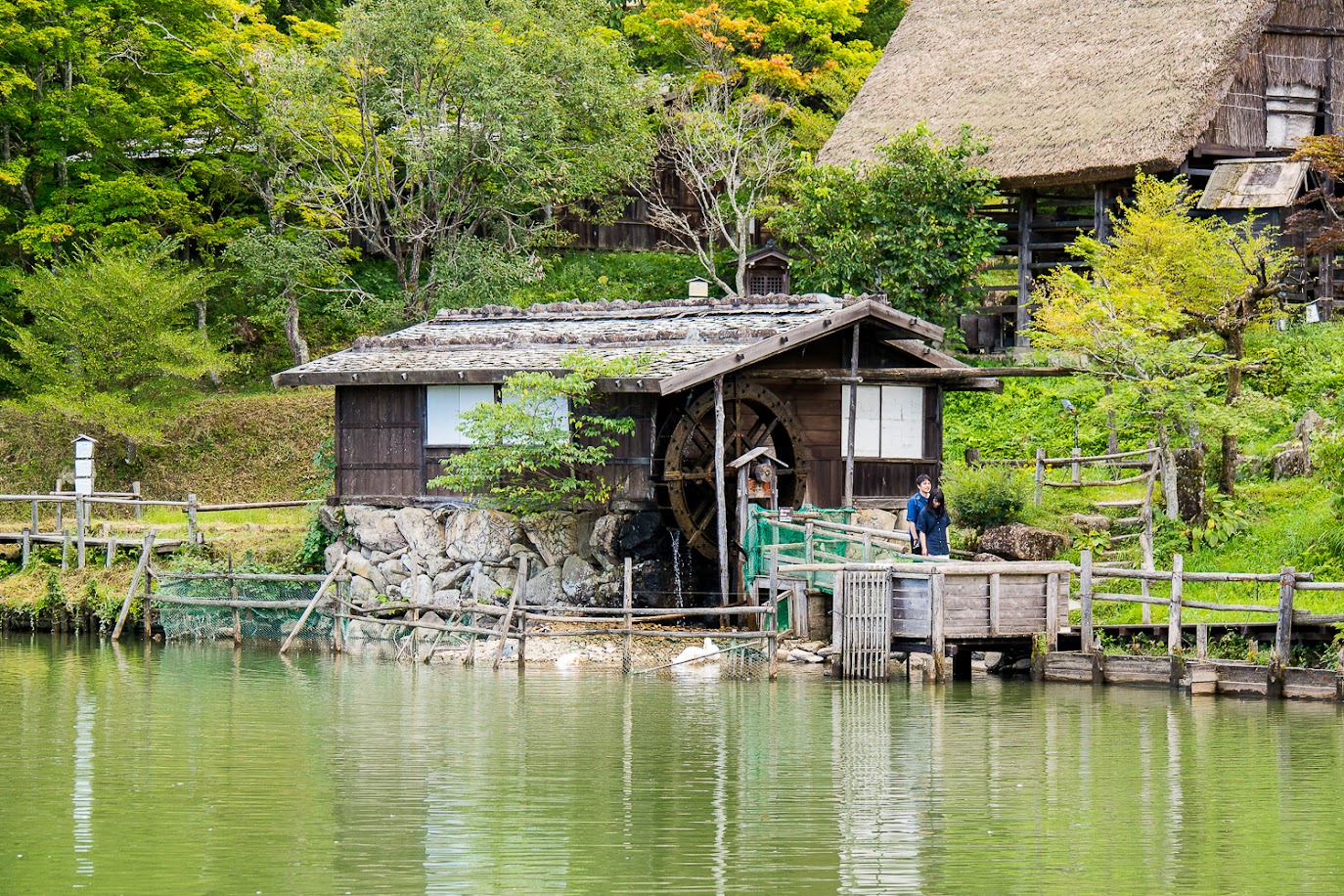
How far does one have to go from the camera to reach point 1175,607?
65.5 ft

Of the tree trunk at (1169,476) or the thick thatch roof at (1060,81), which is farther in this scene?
the thick thatch roof at (1060,81)

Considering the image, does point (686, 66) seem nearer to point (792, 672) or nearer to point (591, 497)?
point (591, 497)

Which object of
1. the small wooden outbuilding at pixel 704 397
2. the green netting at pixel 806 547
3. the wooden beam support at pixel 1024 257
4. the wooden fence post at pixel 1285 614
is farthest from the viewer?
the wooden beam support at pixel 1024 257

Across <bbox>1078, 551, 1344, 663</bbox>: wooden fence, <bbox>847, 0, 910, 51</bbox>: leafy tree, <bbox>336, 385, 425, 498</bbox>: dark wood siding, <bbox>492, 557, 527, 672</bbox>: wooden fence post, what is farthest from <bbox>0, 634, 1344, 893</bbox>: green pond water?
<bbox>847, 0, 910, 51</bbox>: leafy tree

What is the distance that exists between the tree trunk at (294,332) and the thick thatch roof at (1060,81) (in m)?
12.0

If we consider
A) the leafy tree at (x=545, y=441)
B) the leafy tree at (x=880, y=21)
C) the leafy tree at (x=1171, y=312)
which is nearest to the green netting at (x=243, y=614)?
the leafy tree at (x=545, y=441)

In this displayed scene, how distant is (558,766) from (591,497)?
9.94 metres

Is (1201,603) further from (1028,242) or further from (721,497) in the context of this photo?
(1028,242)

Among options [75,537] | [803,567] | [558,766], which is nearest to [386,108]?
[75,537]

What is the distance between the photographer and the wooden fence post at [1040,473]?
2742 centimetres

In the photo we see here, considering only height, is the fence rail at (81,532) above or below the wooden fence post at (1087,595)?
above

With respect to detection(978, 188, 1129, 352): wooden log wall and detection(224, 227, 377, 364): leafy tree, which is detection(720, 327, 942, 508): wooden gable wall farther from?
detection(224, 227, 377, 364): leafy tree

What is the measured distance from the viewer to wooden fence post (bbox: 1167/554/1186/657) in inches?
781

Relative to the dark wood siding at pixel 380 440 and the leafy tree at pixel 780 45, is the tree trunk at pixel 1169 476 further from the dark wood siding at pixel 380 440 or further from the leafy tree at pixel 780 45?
the leafy tree at pixel 780 45
